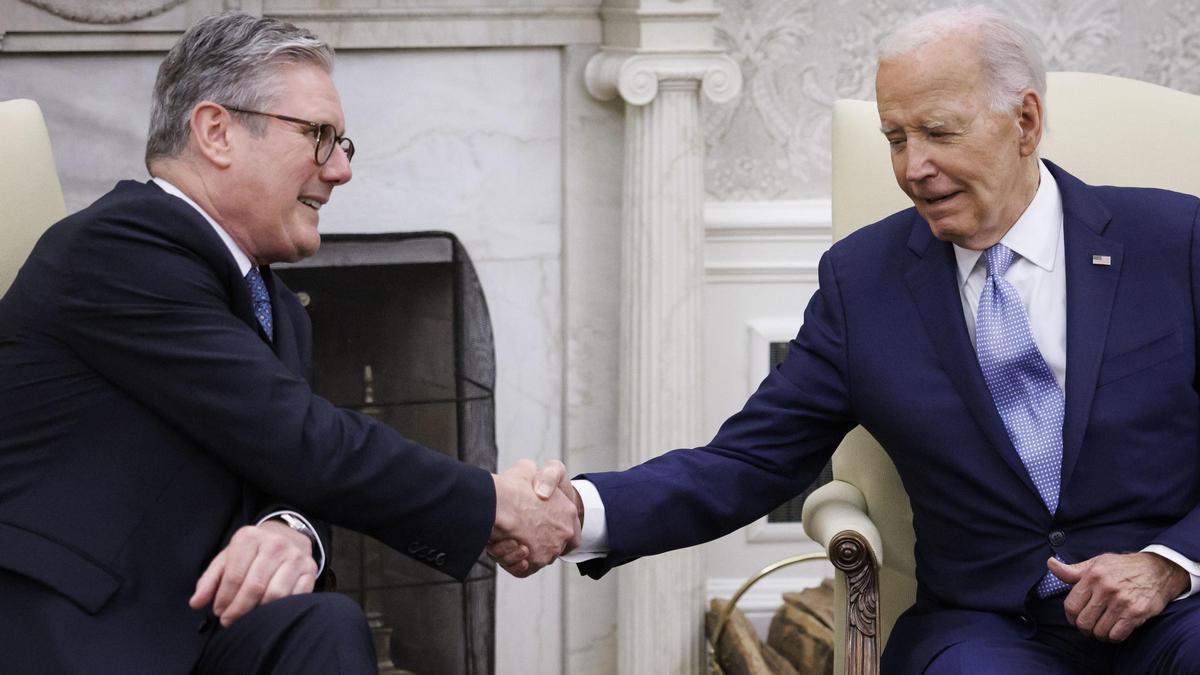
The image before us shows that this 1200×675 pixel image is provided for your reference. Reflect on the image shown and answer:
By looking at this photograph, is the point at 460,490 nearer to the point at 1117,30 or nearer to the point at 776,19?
the point at 776,19

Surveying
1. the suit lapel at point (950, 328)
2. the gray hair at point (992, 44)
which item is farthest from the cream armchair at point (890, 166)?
the gray hair at point (992, 44)

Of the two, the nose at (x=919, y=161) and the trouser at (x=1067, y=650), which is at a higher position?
the nose at (x=919, y=161)

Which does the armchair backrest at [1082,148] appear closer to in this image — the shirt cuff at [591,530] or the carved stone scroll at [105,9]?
the shirt cuff at [591,530]

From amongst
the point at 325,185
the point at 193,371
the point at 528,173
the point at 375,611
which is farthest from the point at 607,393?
the point at 193,371

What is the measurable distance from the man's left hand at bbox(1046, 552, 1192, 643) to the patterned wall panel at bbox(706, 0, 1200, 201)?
1.67m

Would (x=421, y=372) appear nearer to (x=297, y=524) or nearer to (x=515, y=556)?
(x=515, y=556)

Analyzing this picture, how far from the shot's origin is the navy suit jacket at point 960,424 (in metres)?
1.95

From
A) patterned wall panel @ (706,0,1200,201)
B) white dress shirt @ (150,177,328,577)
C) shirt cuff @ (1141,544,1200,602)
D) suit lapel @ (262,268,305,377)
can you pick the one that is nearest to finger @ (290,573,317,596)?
white dress shirt @ (150,177,328,577)

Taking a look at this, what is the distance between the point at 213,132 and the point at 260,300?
0.24m

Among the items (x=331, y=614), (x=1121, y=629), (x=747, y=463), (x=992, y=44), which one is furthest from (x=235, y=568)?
(x=992, y=44)

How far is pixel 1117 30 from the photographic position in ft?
11.4

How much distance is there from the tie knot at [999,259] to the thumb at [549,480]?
68cm

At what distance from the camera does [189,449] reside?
5.91 ft

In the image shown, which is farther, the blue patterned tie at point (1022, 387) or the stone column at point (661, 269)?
the stone column at point (661, 269)
